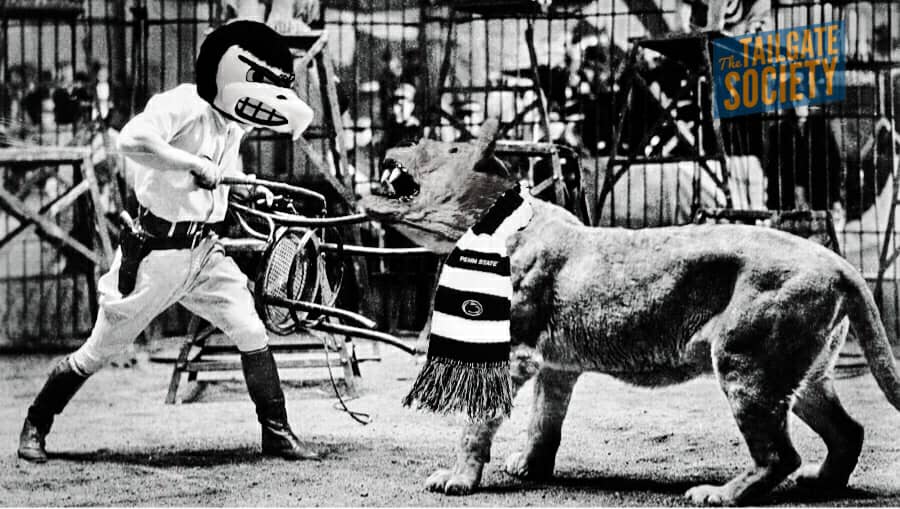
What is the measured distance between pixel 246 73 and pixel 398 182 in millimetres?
589

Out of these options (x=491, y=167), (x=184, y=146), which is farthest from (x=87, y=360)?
(x=491, y=167)

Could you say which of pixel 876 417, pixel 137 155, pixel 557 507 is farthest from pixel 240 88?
pixel 876 417

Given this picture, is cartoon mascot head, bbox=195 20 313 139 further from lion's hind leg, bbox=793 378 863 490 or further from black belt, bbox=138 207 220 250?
lion's hind leg, bbox=793 378 863 490

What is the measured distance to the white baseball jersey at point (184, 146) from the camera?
9.33 feet

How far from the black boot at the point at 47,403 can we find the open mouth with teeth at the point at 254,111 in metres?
0.96

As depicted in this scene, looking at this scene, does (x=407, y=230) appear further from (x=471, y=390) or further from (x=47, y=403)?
(x=47, y=403)

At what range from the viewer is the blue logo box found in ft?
9.71

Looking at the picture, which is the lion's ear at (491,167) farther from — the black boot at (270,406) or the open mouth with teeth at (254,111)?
the black boot at (270,406)

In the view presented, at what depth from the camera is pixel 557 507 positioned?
264 cm

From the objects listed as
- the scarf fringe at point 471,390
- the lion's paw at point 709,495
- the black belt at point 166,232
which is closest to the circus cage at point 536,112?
the black belt at point 166,232

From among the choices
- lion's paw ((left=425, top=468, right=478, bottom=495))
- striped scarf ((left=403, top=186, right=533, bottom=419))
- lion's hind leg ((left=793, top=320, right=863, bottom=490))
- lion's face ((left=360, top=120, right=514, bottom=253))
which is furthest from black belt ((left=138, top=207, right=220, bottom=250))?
lion's hind leg ((left=793, top=320, right=863, bottom=490))

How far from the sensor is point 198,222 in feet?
9.59

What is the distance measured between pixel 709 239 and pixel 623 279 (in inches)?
9.9

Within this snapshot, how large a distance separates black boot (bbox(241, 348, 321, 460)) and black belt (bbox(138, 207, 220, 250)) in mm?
404
